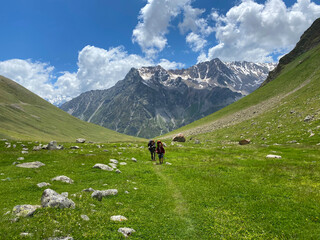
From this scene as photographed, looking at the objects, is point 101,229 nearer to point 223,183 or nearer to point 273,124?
point 223,183

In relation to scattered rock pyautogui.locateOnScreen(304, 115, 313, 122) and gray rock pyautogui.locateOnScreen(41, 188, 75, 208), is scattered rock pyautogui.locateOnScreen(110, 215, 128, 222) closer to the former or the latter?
gray rock pyautogui.locateOnScreen(41, 188, 75, 208)

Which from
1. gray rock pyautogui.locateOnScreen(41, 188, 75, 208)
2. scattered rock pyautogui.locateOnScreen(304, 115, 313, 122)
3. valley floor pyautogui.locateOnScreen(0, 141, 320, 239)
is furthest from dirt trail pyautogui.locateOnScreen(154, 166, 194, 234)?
scattered rock pyautogui.locateOnScreen(304, 115, 313, 122)

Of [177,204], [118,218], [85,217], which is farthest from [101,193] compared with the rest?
[177,204]

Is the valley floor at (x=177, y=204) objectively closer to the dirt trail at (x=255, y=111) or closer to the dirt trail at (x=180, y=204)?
the dirt trail at (x=180, y=204)

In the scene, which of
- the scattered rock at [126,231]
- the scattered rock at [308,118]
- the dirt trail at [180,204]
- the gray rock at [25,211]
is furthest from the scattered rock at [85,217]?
the scattered rock at [308,118]

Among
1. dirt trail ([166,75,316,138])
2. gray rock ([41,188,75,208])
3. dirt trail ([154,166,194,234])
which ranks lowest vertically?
dirt trail ([154,166,194,234])

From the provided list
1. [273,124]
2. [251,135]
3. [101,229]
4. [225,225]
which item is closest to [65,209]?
[101,229]

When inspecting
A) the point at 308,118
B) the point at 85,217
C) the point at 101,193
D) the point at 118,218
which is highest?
the point at 308,118

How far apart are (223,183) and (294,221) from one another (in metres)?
7.63

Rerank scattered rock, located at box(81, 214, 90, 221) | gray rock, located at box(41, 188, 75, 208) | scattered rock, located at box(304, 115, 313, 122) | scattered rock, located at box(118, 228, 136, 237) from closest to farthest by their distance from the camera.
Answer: scattered rock, located at box(118, 228, 136, 237), scattered rock, located at box(81, 214, 90, 221), gray rock, located at box(41, 188, 75, 208), scattered rock, located at box(304, 115, 313, 122)

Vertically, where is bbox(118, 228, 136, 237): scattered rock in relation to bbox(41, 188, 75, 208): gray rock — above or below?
below

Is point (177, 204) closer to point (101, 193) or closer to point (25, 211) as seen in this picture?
point (101, 193)

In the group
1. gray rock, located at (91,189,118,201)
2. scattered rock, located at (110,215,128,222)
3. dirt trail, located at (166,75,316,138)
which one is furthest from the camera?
dirt trail, located at (166,75,316,138)

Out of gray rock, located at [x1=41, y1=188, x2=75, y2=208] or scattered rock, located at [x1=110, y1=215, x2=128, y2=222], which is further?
gray rock, located at [x1=41, y1=188, x2=75, y2=208]
